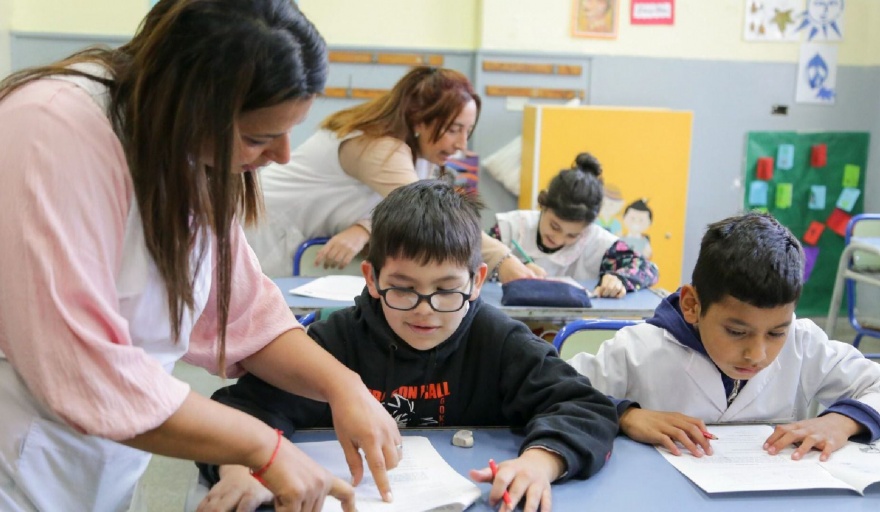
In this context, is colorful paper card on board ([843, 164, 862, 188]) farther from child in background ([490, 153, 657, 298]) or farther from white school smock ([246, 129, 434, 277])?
white school smock ([246, 129, 434, 277])

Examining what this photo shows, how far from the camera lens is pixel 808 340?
5.38 ft

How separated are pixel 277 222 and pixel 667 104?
256 cm

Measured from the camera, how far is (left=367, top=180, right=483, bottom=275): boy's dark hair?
4.72 feet

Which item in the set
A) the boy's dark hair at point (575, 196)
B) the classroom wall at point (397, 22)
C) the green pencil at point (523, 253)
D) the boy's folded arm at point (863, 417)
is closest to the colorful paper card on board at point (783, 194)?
the classroom wall at point (397, 22)

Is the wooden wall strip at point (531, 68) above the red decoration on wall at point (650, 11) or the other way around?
the other way around

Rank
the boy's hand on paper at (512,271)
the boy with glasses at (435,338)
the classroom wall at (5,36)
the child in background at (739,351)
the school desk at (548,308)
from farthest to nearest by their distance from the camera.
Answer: the classroom wall at (5,36) < the boy's hand on paper at (512,271) < the school desk at (548,308) < the child in background at (739,351) < the boy with glasses at (435,338)

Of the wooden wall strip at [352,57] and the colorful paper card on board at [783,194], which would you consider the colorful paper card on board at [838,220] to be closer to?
the colorful paper card on board at [783,194]

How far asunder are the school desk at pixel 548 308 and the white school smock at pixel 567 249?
0.40 meters

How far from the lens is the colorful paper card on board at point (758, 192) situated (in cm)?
490

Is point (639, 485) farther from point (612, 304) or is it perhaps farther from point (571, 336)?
point (612, 304)

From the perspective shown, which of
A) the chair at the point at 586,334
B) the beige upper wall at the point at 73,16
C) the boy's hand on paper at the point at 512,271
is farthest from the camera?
the beige upper wall at the point at 73,16

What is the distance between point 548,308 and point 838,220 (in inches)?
124

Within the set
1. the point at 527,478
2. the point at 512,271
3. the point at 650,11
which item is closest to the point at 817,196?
the point at 650,11

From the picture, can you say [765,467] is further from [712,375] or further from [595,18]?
[595,18]
